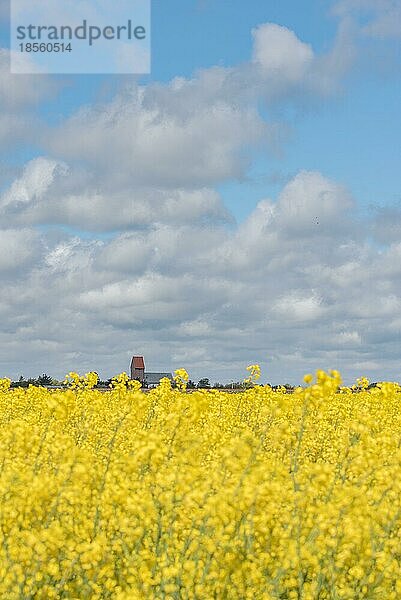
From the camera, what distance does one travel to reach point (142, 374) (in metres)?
31.7

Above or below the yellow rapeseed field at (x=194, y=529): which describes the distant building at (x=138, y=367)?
above

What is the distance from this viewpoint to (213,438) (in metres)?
9.52

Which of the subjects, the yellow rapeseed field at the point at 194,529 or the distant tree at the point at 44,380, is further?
the distant tree at the point at 44,380

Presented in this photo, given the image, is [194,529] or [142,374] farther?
[142,374]

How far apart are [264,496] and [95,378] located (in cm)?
1105

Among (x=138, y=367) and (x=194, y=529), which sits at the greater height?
(x=138, y=367)

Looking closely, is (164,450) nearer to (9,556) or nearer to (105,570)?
(105,570)

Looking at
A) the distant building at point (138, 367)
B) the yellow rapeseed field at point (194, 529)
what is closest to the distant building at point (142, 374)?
the distant building at point (138, 367)

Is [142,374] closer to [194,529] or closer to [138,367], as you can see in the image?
[138,367]

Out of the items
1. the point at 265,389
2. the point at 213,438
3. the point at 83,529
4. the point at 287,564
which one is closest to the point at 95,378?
the point at 265,389

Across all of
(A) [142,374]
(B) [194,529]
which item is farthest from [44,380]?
(B) [194,529]

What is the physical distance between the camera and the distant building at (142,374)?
2838cm

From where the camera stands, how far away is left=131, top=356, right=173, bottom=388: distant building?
28.4 meters

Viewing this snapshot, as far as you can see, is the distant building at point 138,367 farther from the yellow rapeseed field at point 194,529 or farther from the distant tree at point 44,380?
the yellow rapeseed field at point 194,529
